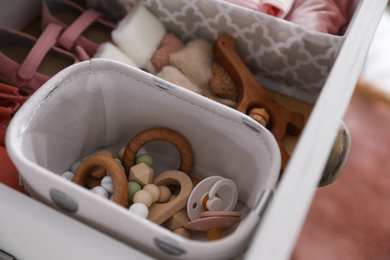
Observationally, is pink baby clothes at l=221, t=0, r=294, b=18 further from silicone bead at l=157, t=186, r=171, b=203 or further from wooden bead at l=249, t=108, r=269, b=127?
silicone bead at l=157, t=186, r=171, b=203

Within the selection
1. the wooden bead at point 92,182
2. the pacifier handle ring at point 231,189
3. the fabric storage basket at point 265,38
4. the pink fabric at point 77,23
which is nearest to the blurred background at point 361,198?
the fabric storage basket at point 265,38

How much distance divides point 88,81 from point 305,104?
50 centimetres

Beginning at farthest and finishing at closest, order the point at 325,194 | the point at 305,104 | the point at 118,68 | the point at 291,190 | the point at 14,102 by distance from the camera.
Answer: the point at 325,194 < the point at 305,104 < the point at 14,102 < the point at 118,68 < the point at 291,190

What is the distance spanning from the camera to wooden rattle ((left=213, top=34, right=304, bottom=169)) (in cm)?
83

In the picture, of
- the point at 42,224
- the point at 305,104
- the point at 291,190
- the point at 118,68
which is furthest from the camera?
the point at 305,104

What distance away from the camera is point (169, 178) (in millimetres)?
689

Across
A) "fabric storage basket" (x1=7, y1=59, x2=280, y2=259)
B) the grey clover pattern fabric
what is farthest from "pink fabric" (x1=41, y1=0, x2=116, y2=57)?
"fabric storage basket" (x1=7, y1=59, x2=280, y2=259)

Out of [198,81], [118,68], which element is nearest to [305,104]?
[198,81]

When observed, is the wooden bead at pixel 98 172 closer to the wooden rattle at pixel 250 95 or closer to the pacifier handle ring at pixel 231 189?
the pacifier handle ring at pixel 231 189

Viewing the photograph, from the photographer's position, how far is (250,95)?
2.76ft

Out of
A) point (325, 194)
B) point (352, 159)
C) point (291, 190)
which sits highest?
point (291, 190)

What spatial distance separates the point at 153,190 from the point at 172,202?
0.04 meters

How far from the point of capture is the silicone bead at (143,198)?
0.64 metres

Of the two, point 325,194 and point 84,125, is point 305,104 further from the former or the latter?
point 84,125
